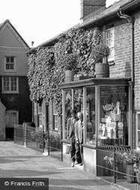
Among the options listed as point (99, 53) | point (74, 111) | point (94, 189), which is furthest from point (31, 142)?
point (94, 189)

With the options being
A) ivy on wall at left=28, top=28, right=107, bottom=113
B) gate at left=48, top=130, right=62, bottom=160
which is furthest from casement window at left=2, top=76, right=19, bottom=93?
gate at left=48, top=130, right=62, bottom=160

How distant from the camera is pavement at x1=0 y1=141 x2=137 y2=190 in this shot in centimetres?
1642

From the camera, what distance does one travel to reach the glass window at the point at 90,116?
1980 centimetres

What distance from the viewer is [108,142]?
757 inches

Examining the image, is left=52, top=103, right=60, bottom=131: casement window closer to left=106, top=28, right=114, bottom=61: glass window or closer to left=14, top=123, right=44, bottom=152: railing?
left=14, top=123, right=44, bottom=152: railing

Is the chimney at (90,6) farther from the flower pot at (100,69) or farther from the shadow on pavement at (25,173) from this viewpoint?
the shadow on pavement at (25,173)

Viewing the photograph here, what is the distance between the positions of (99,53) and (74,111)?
2.82m

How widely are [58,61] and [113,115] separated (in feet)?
32.5

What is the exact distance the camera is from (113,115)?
64.6 ft

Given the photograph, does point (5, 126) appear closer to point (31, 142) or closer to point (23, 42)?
point (23, 42)

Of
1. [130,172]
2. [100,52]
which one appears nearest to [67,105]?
[100,52]

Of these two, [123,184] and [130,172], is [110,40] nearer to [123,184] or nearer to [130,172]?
[130,172]

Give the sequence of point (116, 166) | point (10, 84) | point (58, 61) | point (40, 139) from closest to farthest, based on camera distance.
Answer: point (116, 166) < point (58, 61) < point (40, 139) < point (10, 84)

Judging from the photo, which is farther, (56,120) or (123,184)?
(56,120)
